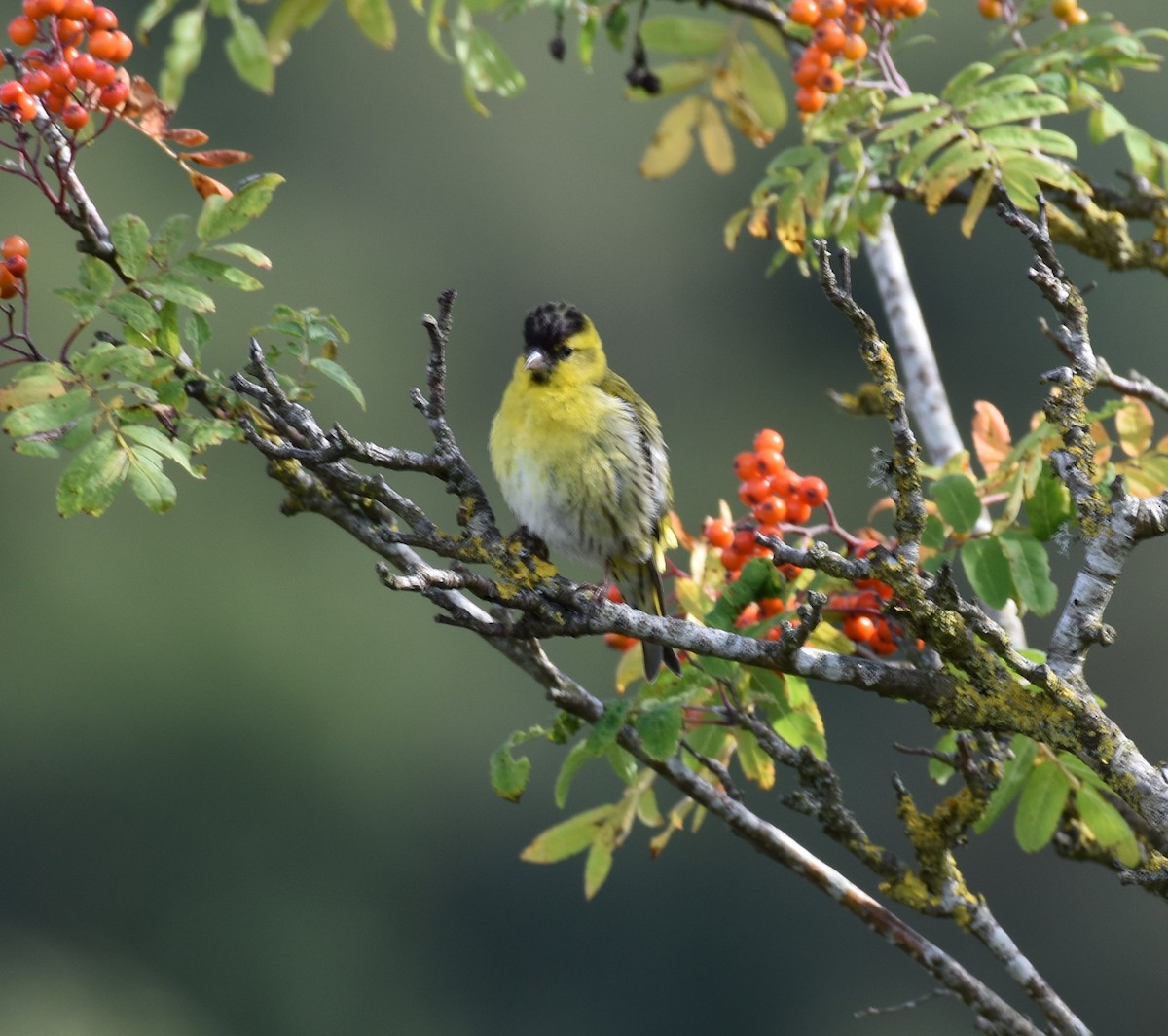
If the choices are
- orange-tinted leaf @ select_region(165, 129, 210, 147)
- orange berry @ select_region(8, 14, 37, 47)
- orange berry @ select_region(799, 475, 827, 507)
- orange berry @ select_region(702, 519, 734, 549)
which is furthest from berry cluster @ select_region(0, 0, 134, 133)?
orange berry @ select_region(799, 475, 827, 507)

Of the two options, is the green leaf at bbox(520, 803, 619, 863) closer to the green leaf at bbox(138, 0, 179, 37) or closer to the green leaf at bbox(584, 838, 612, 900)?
the green leaf at bbox(584, 838, 612, 900)

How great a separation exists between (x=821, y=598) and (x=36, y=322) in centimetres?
2958

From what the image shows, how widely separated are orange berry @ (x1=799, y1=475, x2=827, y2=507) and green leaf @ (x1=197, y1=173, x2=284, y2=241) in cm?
151

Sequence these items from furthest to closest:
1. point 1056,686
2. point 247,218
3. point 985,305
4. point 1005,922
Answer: point 985,305 → point 1005,922 → point 247,218 → point 1056,686

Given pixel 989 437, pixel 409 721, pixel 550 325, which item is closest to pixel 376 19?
pixel 550 325

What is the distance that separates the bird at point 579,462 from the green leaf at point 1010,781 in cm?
143

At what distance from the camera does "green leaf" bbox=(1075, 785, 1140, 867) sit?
3.50m

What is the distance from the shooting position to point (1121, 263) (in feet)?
14.3

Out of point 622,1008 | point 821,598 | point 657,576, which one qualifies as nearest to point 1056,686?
point 821,598

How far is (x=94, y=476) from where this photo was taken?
3.13 metres

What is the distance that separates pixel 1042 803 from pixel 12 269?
2.28 metres

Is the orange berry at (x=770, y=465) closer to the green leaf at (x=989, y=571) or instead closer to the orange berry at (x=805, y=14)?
the green leaf at (x=989, y=571)

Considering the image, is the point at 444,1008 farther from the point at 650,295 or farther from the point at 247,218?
the point at 247,218

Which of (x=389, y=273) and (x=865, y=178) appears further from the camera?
(x=389, y=273)
